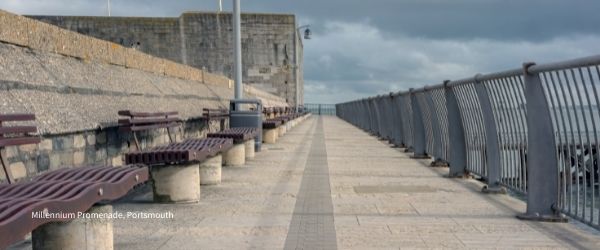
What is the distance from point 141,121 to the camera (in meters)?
7.63

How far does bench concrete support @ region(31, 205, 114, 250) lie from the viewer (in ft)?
12.1

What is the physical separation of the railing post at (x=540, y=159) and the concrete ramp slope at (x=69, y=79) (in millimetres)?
4130

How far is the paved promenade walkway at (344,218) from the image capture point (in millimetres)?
4898

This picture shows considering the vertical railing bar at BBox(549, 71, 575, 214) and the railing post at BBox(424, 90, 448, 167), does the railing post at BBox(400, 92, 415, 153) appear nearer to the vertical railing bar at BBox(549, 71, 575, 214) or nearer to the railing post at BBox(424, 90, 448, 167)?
the railing post at BBox(424, 90, 448, 167)

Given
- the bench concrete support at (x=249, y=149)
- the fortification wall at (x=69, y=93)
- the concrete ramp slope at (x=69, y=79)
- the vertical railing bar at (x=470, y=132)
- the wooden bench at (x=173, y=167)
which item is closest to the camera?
the fortification wall at (x=69, y=93)

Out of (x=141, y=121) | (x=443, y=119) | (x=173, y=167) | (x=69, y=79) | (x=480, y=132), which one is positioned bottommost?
(x=173, y=167)

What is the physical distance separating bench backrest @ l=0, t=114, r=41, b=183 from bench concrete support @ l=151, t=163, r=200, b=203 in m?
1.63

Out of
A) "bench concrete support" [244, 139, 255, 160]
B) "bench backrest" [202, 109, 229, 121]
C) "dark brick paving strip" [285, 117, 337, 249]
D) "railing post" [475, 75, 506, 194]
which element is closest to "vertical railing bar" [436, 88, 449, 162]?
"dark brick paving strip" [285, 117, 337, 249]

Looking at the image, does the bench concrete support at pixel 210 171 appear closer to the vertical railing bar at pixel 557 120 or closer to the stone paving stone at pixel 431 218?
the stone paving stone at pixel 431 218

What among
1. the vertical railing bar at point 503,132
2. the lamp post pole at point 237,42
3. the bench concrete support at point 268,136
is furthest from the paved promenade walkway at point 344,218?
the bench concrete support at point 268,136

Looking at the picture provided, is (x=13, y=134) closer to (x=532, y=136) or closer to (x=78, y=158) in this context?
(x=78, y=158)

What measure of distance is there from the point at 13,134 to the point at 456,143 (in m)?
6.06

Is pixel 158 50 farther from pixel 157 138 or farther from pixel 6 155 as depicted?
pixel 6 155

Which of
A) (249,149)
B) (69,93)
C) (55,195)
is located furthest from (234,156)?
(55,195)
